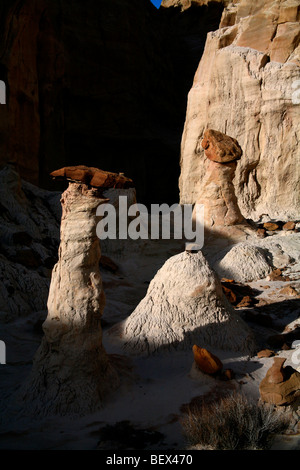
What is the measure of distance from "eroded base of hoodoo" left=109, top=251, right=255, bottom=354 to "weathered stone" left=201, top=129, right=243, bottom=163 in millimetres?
4790

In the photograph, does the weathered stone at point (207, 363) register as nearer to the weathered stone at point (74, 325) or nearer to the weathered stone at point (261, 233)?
the weathered stone at point (74, 325)

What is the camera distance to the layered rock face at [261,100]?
1254cm

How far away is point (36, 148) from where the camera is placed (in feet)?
46.2

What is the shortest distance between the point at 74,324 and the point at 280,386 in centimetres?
179

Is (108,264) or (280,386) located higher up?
(108,264)

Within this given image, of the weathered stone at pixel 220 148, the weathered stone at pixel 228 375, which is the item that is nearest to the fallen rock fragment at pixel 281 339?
the weathered stone at pixel 228 375

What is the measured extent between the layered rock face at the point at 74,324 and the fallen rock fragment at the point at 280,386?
4.48 feet

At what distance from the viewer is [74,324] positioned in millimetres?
4055

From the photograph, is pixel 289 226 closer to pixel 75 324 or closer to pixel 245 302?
pixel 245 302
